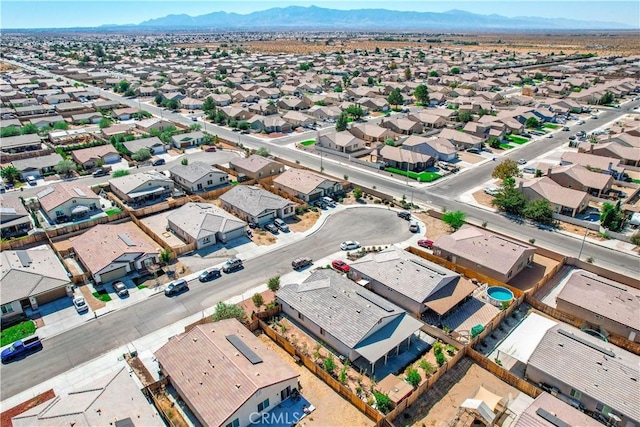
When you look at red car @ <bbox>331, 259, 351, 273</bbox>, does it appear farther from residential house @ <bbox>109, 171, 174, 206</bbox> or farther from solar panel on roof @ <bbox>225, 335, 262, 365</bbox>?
residential house @ <bbox>109, 171, 174, 206</bbox>

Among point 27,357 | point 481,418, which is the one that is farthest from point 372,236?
point 27,357

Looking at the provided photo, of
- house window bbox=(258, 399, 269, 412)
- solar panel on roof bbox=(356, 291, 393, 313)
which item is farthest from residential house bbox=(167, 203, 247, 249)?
house window bbox=(258, 399, 269, 412)

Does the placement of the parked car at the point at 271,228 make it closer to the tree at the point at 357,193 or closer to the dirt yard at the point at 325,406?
the tree at the point at 357,193

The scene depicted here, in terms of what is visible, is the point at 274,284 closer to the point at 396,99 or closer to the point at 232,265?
the point at 232,265

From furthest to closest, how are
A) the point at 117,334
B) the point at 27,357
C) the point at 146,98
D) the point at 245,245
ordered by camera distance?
the point at 146,98
the point at 245,245
the point at 117,334
the point at 27,357

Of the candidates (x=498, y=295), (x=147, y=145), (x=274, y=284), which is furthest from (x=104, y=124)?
(x=498, y=295)

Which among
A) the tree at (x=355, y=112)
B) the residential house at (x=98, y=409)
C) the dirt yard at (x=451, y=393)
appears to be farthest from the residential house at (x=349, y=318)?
the tree at (x=355, y=112)

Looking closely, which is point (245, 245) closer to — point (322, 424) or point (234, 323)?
point (234, 323)
